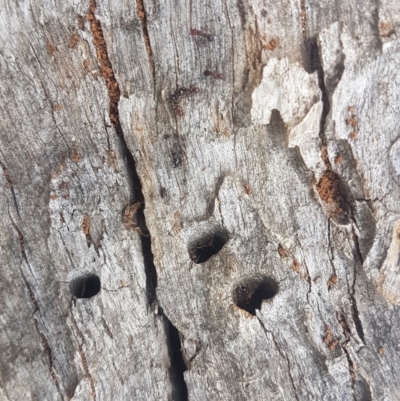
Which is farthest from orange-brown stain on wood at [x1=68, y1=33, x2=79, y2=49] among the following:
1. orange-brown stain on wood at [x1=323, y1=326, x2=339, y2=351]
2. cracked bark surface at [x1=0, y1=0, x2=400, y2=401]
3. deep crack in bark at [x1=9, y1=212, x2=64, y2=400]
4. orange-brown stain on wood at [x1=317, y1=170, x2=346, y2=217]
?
orange-brown stain on wood at [x1=323, y1=326, x2=339, y2=351]

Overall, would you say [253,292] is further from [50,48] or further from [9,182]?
[50,48]

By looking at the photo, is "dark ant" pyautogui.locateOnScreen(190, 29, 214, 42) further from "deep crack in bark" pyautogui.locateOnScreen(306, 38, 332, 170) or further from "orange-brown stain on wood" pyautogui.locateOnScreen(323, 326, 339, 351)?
"orange-brown stain on wood" pyautogui.locateOnScreen(323, 326, 339, 351)

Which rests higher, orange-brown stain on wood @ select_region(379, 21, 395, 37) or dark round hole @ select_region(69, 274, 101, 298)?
orange-brown stain on wood @ select_region(379, 21, 395, 37)

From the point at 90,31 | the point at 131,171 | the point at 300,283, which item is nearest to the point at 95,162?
the point at 131,171

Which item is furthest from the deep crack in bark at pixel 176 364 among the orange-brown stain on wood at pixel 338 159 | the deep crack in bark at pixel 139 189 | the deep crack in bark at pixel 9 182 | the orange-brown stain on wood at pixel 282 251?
the orange-brown stain on wood at pixel 338 159

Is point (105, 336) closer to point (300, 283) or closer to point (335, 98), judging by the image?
point (300, 283)

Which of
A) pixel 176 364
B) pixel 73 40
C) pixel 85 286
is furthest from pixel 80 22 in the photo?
pixel 176 364
